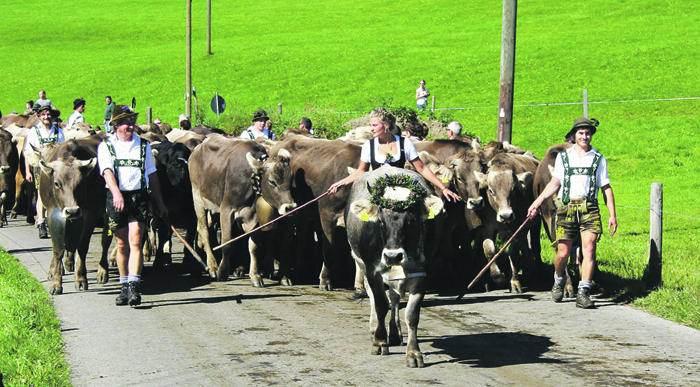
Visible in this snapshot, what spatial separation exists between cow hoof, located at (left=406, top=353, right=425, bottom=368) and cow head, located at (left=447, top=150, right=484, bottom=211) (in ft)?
13.7

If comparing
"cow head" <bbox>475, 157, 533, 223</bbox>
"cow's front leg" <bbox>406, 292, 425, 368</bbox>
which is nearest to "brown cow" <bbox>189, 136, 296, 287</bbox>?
"cow head" <bbox>475, 157, 533, 223</bbox>

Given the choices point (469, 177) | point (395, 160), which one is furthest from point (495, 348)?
point (469, 177)

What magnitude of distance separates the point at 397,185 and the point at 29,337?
3724mm

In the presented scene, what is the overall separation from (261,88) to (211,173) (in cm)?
3971

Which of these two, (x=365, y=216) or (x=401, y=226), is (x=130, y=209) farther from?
(x=401, y=226)

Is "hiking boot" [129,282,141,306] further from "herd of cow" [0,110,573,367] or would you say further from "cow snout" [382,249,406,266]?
"cow snout" [382,249,406,266]

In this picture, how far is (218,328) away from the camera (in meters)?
9.08

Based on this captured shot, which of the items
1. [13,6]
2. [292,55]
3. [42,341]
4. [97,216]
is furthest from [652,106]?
[13,6]

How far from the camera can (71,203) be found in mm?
11125

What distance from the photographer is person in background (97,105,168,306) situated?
10250 millimetres

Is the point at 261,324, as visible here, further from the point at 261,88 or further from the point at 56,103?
the point at 56,103

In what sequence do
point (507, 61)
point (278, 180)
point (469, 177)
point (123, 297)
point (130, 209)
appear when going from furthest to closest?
point (507, 61) → point (278, 180) → point (469, 177) → point (123, 297) → point (130, 209)

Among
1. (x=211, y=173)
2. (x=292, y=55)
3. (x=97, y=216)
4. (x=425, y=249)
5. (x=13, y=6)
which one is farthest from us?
(x=13, y=6)

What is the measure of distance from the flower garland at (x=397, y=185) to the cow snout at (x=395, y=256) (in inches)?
14.3
